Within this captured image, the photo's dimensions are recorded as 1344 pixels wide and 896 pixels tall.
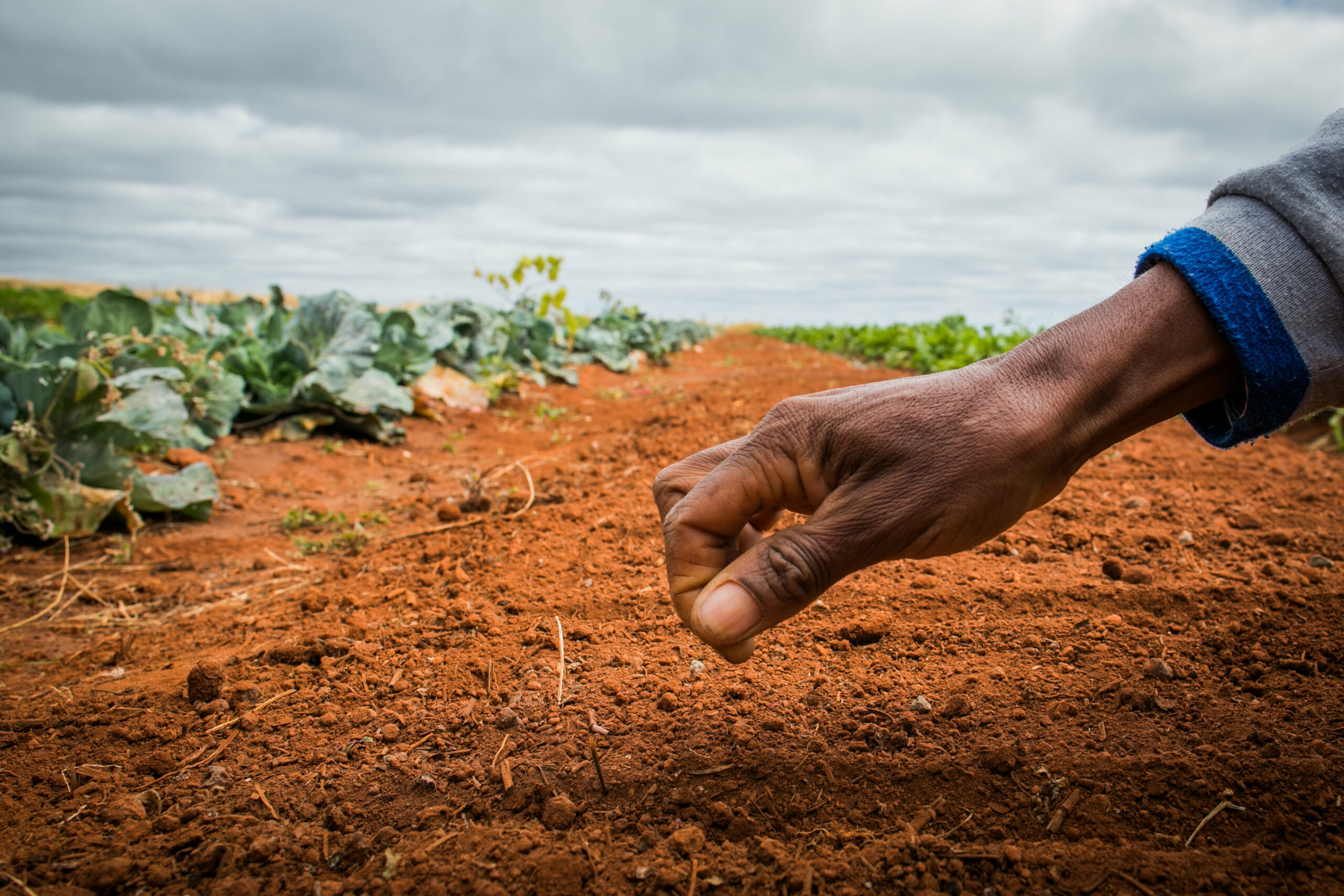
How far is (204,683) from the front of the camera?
1.73m

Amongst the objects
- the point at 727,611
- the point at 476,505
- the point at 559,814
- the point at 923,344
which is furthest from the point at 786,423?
the point at 923,344

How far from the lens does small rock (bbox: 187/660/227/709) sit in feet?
5.66

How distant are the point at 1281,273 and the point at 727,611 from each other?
3.10ft

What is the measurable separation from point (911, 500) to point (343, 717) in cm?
A: 127

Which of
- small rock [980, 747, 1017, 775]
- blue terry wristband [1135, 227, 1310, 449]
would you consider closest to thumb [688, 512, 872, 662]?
Answer: small rock [980, 747, 1017, 775]

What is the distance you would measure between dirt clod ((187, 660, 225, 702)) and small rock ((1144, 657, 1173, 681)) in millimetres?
2024

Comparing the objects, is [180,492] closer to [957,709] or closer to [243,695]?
[243,695]

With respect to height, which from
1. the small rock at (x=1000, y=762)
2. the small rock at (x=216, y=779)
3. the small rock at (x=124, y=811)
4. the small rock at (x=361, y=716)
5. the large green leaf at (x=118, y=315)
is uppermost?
the large green leaf at (x=118, y=315)

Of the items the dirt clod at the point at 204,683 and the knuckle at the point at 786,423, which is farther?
the dirt clod at the point at 204,683

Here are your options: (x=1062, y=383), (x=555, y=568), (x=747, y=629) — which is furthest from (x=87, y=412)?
(x=1062, y=383)

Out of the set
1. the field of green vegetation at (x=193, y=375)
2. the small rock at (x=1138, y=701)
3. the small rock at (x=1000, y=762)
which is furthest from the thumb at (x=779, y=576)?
the field of green vegetation at (x=193, y=375)

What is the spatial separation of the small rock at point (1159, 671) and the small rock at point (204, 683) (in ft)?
6.61

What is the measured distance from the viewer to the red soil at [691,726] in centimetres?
114

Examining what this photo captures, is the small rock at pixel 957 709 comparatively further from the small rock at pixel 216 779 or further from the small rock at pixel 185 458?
the small rock at pixel 185 458
